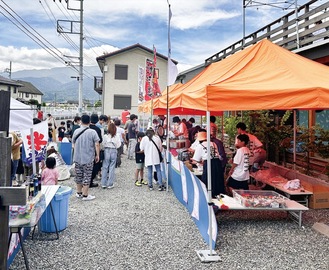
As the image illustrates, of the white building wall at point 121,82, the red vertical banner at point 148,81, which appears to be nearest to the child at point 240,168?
the red vertical banner at point 148,81

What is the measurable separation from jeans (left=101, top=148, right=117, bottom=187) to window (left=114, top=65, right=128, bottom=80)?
21.9 m

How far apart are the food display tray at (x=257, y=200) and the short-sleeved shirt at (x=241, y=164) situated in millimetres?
371

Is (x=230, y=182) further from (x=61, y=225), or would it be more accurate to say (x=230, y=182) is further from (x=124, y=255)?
(x=61, y=225)

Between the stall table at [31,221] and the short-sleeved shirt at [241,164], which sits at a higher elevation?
the short-sleeved shirt at [241,164]

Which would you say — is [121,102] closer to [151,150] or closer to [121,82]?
[121,82]

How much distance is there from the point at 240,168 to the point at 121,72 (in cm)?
2471

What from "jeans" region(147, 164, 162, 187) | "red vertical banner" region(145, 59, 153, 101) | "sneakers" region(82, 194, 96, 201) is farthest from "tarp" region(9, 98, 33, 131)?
"red vertical banner" region(145, 59, 153, 101)

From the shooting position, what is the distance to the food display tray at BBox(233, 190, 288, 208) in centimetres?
471

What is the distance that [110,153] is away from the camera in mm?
7570

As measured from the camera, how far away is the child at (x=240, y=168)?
17.6 feet

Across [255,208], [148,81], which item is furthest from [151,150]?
[148,81]

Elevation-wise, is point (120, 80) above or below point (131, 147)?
above

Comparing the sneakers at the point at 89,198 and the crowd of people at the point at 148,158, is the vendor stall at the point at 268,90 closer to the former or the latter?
the crowd of people at the point at 148,158

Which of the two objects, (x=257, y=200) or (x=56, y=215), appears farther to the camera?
(x=257, y=200)
